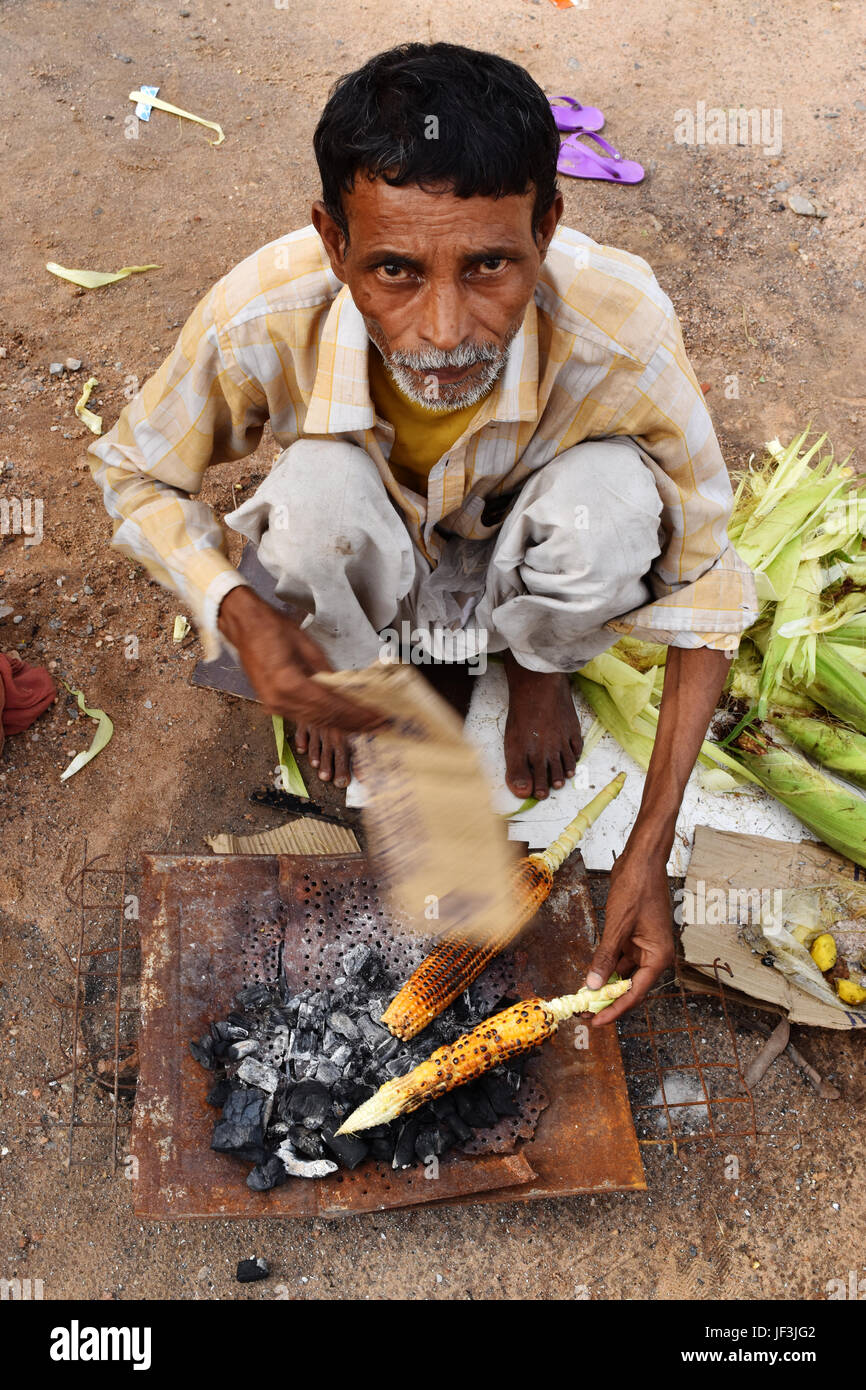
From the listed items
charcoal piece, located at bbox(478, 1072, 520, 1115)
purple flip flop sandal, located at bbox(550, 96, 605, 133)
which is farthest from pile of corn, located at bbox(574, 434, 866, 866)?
purple flip flop sandal, located at bbox(550, 96, 605, 133)

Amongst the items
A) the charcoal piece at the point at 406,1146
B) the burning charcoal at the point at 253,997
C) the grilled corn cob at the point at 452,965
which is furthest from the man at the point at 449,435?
the burning charcoal at the point at 253,997

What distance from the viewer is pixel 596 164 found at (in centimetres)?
470

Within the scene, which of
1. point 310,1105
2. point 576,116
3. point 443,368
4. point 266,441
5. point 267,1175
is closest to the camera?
point 443,368

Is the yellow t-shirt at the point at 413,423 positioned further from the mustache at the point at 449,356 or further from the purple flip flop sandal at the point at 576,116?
the purple flip flop sandal at the point at 576,116

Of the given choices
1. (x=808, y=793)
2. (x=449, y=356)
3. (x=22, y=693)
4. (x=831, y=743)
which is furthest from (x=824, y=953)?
(x=22, y=693)

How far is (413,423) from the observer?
2375 mm

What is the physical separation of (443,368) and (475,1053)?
5.29 ft

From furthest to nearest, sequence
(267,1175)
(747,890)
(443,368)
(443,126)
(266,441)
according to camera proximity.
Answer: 1. (266,441)
2. (747,890)
3. (267,1175)
4. (443,368)
5. (443,126)

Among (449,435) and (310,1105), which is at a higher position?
(449,435)

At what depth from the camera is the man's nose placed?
1822mm

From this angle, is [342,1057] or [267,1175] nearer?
[267,1175]

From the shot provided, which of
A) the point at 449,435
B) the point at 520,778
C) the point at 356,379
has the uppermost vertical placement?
the point at 356,379

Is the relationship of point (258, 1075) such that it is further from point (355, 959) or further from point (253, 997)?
point (355, 959)

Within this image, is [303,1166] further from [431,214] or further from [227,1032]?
[431,214]
